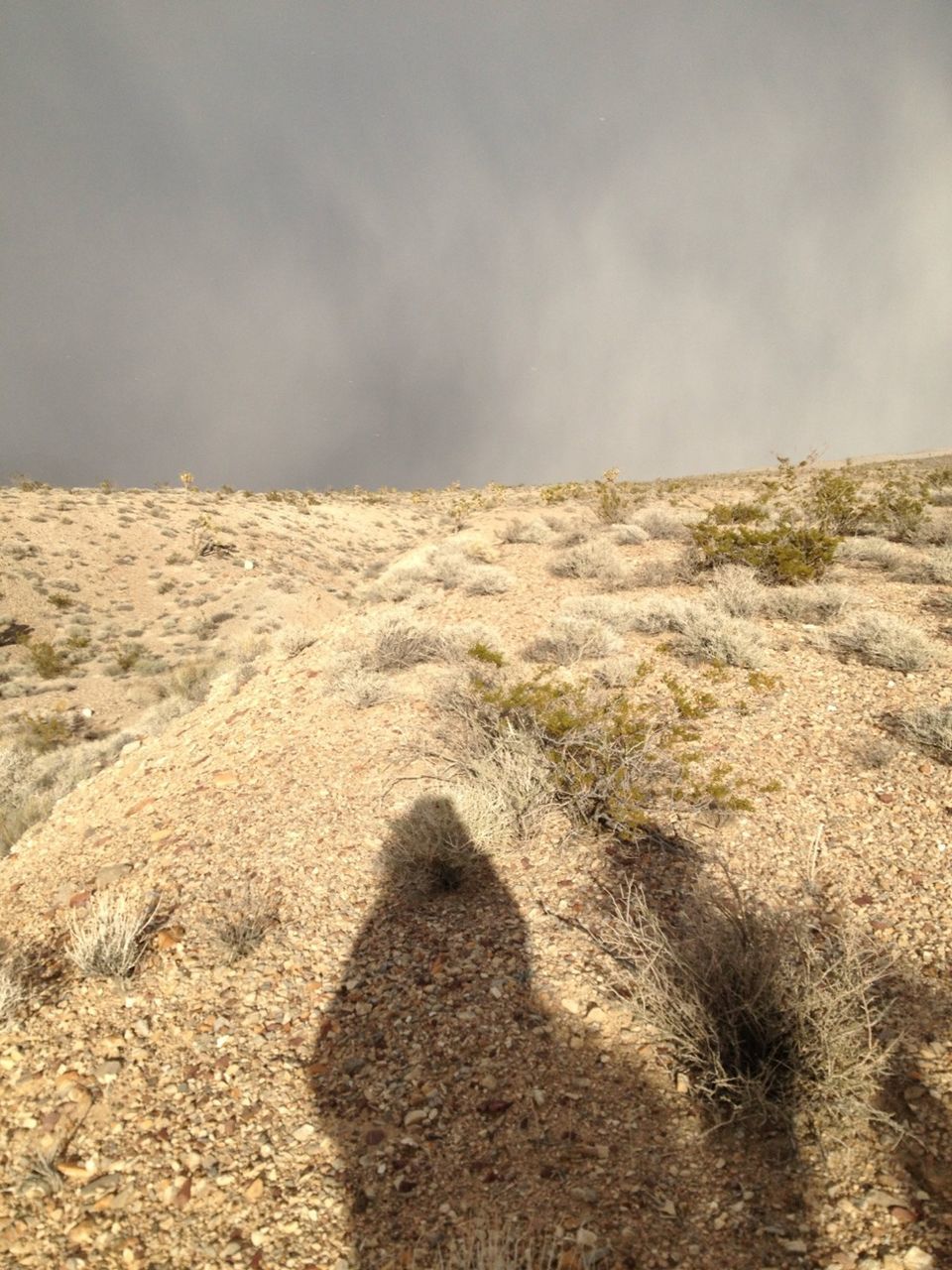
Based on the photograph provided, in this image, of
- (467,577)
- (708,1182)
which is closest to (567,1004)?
(708,1182)

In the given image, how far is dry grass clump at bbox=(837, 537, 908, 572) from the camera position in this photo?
8992 millimetres

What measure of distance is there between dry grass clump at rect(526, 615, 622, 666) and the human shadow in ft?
12.6

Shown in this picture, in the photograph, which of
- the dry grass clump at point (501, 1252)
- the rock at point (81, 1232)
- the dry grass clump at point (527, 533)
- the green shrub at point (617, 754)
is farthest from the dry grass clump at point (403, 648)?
the dry grass clump at point (527, 533)

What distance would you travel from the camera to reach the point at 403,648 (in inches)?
313

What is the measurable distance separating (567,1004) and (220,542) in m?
29.1

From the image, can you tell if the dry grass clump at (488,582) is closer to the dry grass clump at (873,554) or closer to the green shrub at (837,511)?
the dry grass clump at (873,554)

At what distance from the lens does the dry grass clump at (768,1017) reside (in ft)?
7.78

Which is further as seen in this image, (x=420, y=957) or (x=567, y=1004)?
(x=420, y=957)

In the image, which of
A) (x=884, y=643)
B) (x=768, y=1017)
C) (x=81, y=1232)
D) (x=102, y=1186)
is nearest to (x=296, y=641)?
(x=102, y=1186)

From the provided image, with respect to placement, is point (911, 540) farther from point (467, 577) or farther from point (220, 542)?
point (220, 542)

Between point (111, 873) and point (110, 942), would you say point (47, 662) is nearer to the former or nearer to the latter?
point (111, 873)

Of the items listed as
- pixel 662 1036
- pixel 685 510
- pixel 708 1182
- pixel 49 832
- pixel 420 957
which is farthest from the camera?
pixel 685 510

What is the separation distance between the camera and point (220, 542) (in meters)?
28.1

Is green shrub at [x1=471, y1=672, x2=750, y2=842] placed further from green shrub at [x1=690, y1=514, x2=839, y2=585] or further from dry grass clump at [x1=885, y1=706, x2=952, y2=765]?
green shrub at [x1=690, y1=514, x2=839, y2=585]
